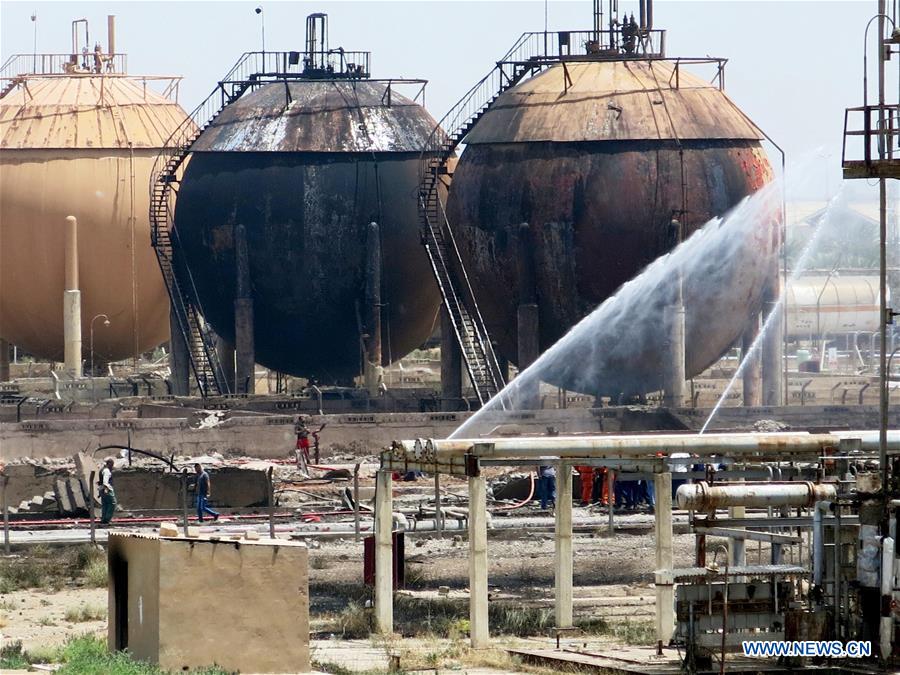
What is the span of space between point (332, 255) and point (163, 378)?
355 inches

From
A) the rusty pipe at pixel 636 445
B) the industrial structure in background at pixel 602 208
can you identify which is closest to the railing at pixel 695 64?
the industrial structure in background at pixel 602 208

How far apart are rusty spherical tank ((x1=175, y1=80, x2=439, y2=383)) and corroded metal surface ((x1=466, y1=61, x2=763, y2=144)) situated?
4307 mm

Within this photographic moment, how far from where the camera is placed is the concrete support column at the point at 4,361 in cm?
5775

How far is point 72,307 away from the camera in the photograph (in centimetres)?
5256

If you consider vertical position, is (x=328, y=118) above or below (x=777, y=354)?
above

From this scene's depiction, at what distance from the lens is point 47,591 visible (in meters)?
25.9

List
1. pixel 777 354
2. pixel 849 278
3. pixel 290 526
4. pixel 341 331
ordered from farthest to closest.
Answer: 1. pixel 849 278
2. pixel 341 331
3. pixel 777 354
4. pixel 290 526

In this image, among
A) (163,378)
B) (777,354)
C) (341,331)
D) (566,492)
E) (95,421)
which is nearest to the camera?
(566,492)

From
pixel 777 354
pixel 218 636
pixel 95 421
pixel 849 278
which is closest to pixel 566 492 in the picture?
pixel 218 636

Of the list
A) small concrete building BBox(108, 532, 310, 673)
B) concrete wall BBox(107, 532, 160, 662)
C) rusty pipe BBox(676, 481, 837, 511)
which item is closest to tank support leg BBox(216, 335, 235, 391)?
concrete wall BBox(107, 532, 160, 662)

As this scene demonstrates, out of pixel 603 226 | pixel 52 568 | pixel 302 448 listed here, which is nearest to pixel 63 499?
pixel 52 568

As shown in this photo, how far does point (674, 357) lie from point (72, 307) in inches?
646

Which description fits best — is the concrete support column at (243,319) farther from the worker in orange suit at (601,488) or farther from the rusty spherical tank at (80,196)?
the worker in orange suit at (601,488)

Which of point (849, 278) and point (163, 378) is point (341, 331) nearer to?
point (163, 378)
